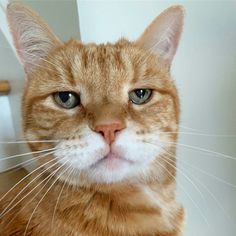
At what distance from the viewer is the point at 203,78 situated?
1.23 meters

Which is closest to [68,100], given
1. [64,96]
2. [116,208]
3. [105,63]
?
[64,96]

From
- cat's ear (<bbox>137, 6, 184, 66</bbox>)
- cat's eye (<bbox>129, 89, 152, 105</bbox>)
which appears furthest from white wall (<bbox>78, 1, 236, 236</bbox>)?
cat's eye (<bbox>129, 89, 152, 105</bbox>)

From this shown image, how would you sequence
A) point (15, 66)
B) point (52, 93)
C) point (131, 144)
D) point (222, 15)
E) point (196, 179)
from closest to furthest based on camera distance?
1. point (131, 144)
2. point (52, 93)
3. point (222, 15)
4. point (196, 179)
5. point (15, 66)

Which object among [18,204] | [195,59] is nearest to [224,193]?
[195,59]

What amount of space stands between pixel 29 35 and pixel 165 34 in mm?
370

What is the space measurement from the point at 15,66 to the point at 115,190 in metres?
1.13

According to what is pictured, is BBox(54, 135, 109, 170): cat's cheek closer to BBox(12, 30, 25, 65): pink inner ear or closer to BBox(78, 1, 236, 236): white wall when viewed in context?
BBox(12, 30, 25, 65): pink inner ear

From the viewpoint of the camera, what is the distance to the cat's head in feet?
2.40

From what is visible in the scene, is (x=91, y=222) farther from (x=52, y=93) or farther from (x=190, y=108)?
(x=190, y=108)

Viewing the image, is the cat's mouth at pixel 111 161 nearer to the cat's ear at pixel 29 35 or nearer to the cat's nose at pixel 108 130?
the cat's nose at pixel 108 130

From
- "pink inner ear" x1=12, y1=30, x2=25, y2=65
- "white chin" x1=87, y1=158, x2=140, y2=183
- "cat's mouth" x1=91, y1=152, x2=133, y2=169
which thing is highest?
"pink inner ear" x1=12, y1=30, x2=25, y2=65

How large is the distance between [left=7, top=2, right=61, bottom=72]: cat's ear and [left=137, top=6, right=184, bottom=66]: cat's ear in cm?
25

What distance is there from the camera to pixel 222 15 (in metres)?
1.16

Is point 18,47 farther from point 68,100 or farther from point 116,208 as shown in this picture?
point 116,208
